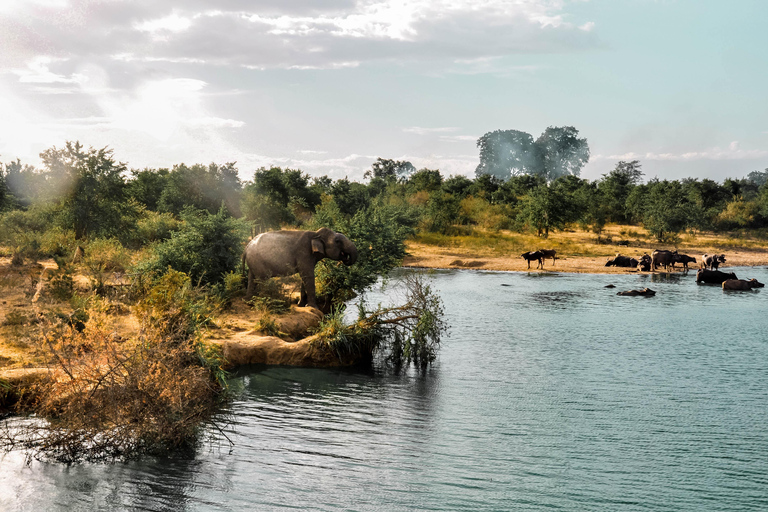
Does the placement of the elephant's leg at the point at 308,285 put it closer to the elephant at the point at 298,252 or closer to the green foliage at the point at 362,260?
the elephant at the point at 298,252

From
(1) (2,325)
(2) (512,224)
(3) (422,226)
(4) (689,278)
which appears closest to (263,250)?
(1) (2,325)

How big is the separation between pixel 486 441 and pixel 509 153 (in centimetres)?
16425

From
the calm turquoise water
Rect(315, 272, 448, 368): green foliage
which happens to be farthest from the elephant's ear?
the calm turquoise water

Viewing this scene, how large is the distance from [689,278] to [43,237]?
1648 inches

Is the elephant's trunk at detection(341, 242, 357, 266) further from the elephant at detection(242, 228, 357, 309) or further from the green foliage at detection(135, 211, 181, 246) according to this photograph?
the green foliage at detection(135, 211, 181, 246)

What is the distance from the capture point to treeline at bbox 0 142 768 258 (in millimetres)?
36719

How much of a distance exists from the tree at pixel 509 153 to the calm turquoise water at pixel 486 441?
149686mm

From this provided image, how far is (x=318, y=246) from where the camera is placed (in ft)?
70.6

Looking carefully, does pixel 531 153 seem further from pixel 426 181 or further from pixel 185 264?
pixel 185 264

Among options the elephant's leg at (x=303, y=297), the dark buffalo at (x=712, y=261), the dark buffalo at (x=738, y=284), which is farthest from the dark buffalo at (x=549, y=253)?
the elephant's leg at (x=303, y=297)

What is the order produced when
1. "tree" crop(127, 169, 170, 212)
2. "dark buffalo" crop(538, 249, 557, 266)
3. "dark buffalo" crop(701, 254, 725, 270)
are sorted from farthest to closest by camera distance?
"tree" crop(127, 169, 170, 212)
"dark buffalo" crop(538, 249, 557, 266)
"dark buffalo" crop(701, 254, 725, 270)

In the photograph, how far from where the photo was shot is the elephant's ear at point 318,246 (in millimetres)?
21531

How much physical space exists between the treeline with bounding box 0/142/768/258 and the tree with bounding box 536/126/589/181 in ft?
230

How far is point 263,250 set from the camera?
71.9 feet
